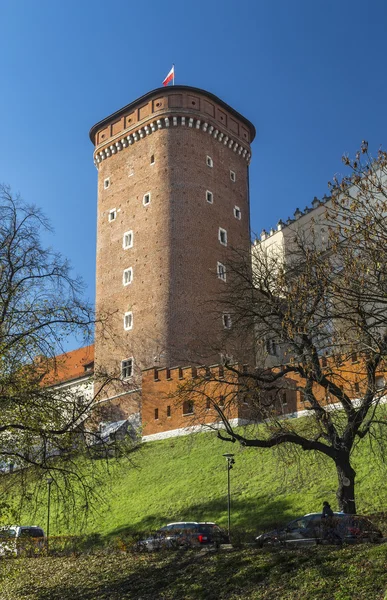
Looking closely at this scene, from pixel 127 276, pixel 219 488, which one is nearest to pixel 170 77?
pixel 127 276

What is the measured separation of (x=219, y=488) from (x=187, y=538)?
21.4 feet

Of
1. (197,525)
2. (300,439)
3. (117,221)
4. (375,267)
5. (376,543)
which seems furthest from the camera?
(117,221)

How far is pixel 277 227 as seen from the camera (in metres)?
61.5

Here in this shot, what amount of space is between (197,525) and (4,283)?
8.71 meters

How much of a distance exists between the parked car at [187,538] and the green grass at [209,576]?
1.74 ft

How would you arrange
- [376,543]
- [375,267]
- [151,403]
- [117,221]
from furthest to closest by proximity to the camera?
[117,221] < [151,403] < [376,543] < [375,267]

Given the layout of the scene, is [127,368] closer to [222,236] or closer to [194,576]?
[222,236]

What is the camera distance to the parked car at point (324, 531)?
47.8 feet

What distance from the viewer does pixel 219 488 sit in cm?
2445

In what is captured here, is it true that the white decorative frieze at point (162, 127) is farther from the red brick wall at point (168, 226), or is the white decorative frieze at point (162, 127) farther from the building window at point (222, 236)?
the building window at point (222, 236)

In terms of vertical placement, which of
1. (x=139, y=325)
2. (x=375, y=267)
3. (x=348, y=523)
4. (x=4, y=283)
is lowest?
(x=348, y=523)

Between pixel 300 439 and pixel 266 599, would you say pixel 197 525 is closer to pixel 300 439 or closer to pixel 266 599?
pixel 300 439

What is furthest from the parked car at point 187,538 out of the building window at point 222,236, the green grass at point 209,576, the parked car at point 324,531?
the building window at point 222,236

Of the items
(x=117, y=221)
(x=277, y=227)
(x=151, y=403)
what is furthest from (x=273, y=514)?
(x=277, y=227)
